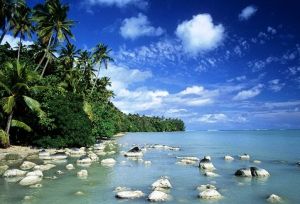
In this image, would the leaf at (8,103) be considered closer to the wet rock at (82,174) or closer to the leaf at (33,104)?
the leaf at (33,104)

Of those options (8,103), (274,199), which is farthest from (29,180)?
(8,103)

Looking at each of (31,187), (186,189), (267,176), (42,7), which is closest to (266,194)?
(186,189)

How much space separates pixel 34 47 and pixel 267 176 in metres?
39.9

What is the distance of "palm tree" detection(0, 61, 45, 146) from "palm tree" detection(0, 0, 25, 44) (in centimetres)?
1062

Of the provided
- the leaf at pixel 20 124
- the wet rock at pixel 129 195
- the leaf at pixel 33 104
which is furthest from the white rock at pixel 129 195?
the leaf at pixel 20 124

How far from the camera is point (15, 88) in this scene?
3441cm

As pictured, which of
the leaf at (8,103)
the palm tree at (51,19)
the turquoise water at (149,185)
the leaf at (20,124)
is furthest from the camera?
the palm tree at (51,19)

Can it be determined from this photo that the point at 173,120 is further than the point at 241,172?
Yes

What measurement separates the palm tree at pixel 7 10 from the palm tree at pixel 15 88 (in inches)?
418

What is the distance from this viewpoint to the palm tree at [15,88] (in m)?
33.4

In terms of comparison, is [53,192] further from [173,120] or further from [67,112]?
[173,120]

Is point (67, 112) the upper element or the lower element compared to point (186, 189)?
upper

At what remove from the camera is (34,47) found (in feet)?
169

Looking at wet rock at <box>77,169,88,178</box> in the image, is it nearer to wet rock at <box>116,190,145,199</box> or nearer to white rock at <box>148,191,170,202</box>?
wet rock at <box>116,190,145,199</box>
